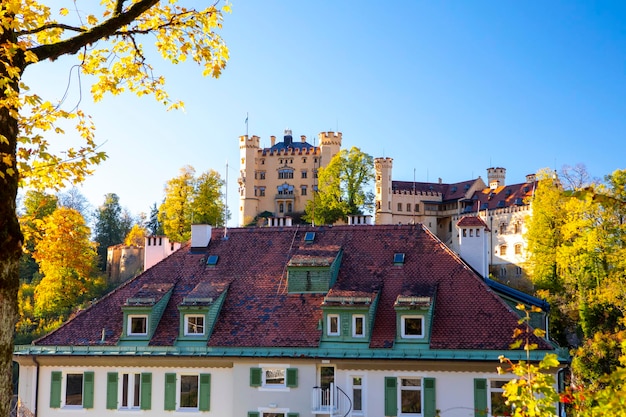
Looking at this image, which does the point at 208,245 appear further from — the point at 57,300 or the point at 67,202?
the point at 67,202

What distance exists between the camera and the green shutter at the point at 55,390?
26.8m

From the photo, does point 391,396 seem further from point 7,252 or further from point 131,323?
point 7,252

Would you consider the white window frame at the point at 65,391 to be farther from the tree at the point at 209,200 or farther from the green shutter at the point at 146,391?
the tree at the point at 209,200

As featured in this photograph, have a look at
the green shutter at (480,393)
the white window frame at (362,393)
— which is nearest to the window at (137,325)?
the white window frame at (362,393)

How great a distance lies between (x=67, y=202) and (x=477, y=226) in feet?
298

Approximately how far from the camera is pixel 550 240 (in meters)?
63.9

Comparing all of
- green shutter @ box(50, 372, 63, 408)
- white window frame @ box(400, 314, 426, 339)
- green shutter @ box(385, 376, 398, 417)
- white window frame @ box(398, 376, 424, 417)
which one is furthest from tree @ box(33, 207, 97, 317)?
white window frame @ box(398, 376, 424, 417)

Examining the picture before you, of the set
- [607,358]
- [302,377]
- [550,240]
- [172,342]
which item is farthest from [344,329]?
[550,240]

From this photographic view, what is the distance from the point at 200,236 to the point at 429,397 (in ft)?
37.6

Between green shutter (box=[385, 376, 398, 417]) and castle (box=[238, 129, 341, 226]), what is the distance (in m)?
80.3

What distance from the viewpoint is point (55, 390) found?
2689cm

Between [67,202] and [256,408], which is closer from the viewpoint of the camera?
[256,408]

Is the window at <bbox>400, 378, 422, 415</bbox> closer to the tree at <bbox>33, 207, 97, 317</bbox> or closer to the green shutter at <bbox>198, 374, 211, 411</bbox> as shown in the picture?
the green shutter at <bbox>198, 374, 211, 411</bbox>

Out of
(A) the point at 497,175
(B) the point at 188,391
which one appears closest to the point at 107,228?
(A) the point at 497,175
